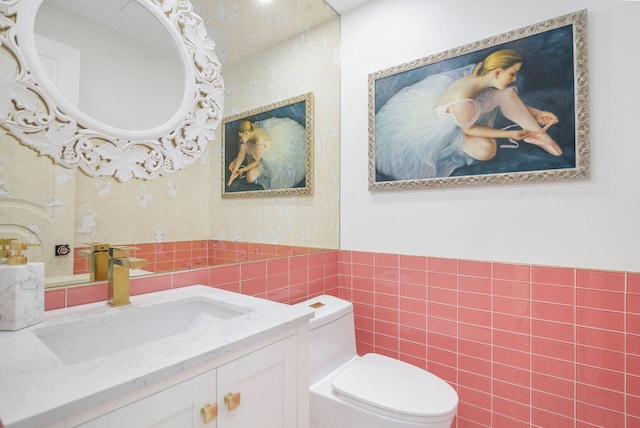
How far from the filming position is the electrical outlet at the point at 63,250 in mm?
919

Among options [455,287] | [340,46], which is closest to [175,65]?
[340,46]

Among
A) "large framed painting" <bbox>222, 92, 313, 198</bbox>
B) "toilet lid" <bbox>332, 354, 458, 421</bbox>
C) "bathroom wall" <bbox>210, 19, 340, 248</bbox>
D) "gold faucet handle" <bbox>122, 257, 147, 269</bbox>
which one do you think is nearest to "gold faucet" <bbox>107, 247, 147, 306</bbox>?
"gold faucet handle" <bbox>122, 257, 147, 269</bbox>

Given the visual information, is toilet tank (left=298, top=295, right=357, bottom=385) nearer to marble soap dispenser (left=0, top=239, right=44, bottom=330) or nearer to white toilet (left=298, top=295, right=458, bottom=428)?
white toilet (left=298, top=295, right=458, bottom=428)

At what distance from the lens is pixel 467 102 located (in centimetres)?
152

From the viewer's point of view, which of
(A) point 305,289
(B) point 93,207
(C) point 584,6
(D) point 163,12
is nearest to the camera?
(B) point 93,207

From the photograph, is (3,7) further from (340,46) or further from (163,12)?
(340,46)

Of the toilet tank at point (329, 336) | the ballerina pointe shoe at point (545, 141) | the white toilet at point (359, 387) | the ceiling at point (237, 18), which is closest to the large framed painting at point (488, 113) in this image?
the ballerina pointe shoe at point (545, 141)

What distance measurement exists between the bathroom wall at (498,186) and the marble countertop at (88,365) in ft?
3.44

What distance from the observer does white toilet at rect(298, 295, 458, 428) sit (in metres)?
1.16

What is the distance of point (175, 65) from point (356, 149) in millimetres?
1108

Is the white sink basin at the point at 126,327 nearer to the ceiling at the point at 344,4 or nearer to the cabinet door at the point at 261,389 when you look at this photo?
the cabinet door at the point at 261,389

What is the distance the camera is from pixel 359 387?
130cm

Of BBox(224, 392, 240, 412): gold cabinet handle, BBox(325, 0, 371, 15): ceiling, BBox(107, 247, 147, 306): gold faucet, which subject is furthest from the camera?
BBox(325, 0, 371, 15): ceiling

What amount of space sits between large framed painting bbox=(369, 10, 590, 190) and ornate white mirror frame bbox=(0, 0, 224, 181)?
0.97 m
